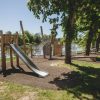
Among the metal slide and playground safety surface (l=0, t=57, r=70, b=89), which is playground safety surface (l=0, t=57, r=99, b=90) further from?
the metal slide

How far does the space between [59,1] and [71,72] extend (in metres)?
4.80

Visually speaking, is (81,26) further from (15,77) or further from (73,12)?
(15,77)

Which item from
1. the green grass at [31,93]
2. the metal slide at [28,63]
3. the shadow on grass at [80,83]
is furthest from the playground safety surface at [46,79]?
the green grass at [31,93]

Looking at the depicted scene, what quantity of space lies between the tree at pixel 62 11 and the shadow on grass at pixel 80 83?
4.03 meters

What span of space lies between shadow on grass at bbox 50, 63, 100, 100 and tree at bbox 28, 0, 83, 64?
4.03 m

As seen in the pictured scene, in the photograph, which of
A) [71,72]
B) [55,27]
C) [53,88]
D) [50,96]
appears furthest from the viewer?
[55,27]

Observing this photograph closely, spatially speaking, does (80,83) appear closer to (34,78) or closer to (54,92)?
(54,92)

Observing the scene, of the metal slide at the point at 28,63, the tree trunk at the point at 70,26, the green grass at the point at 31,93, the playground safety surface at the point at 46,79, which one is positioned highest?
the tree trunk at the point at 70,26

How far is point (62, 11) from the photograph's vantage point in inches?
734

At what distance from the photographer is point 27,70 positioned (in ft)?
55.5

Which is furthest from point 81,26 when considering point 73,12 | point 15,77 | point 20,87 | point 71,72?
point 20,87

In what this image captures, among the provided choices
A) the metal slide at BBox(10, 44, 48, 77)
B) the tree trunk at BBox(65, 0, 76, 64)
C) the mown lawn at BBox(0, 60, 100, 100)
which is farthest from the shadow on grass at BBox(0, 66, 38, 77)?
the tree trunk at BBox(65, 0, 76, 64)

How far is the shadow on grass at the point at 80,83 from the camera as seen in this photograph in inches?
465

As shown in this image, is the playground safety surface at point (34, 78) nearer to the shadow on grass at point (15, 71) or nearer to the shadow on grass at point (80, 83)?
the shadow on grass at point (15, 71)
